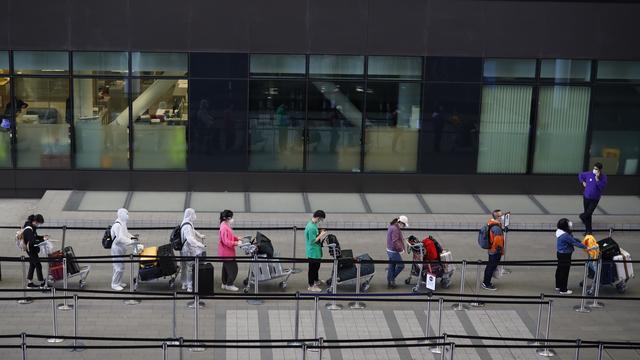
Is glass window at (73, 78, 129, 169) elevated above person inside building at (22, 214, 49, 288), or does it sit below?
above

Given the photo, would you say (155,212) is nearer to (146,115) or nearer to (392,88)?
(146,115)

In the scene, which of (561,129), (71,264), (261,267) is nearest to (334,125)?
(561,129)

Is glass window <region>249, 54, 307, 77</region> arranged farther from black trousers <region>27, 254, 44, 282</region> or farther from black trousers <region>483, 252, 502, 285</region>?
black trousers <region>27, 254, 44, 282</region>

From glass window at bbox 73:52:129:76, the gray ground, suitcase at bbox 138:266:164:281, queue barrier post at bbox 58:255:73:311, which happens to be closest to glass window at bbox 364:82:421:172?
the gray ground

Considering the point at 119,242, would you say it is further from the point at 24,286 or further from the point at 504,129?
the point at 504,129

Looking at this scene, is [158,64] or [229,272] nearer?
[229,272]

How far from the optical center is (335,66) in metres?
24.2

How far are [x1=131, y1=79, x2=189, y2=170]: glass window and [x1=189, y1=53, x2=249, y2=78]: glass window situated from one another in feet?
1.60

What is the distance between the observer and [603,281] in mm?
18297

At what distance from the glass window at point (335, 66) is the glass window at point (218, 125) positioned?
1779 mm

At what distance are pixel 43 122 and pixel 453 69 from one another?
10.2m

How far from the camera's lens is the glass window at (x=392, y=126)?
2456 cm

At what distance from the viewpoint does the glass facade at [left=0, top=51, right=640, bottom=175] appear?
2397 cm

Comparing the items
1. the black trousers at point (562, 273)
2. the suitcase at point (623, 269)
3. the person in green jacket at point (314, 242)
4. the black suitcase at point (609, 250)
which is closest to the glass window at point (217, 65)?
the person in green jacket at point (314, 242)
